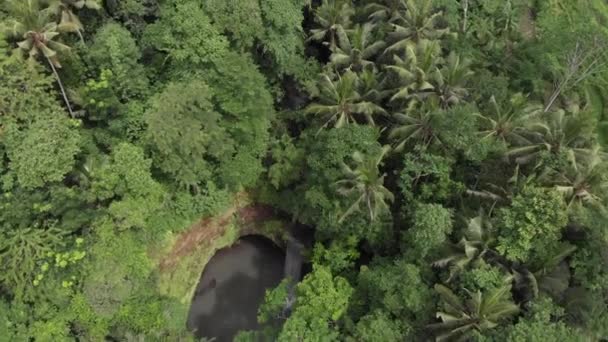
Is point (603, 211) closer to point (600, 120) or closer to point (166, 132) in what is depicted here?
point (600, 120)

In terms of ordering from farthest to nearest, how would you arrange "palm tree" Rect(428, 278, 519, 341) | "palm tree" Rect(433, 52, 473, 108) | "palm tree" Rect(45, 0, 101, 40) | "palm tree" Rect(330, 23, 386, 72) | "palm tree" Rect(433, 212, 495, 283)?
1. "palm tree" Rect(330, 23, 386, 72)
2. "palm tree" Rect(433, 52, 473, 108)
3. "palm tree" Rect(45, 0, 101, 40)
4. "palm tree" Rect(433, 212, 495, 283)
5. "palm tree" Rect(428, 278, 519, 341)

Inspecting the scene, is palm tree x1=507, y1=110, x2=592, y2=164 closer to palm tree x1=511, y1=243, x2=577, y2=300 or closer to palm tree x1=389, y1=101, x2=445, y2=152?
palm tree x1=389, y1=101, x2=445, y2=152

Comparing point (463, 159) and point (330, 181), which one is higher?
point (463, 159)

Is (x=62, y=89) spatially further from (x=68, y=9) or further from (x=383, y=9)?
(x=383, y=9)

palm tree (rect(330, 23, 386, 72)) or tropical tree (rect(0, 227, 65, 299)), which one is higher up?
palm tree (rect(330, 23, 386, 72))

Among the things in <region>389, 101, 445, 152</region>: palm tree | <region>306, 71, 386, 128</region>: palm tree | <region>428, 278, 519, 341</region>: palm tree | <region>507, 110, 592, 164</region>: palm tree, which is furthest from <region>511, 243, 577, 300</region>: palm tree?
<region>306, 71, 386, 128</region>: palm tree

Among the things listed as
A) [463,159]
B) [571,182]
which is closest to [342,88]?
[463,159]

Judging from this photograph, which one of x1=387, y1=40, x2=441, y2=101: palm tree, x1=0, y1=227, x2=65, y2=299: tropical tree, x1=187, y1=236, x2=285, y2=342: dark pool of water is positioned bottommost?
x1=187, y1=236, x2=285, y2=342: dark pool of water
